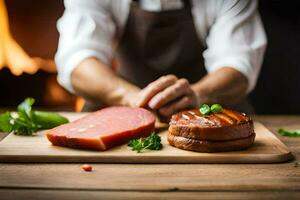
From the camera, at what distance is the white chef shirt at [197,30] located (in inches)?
68.0

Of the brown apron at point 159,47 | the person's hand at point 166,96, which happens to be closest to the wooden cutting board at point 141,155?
the person's hand at point 166,96

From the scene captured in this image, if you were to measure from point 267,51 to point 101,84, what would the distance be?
3.39 feet

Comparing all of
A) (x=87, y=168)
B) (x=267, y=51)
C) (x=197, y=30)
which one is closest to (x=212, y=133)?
(x=87, y=168)

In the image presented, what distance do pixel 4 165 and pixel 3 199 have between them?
0.71 ft

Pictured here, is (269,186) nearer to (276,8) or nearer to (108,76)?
(108,76)

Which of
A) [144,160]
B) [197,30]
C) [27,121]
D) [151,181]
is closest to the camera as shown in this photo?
[151,181]

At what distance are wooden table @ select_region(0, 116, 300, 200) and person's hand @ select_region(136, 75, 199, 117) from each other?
367mm

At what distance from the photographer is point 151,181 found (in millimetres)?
1022

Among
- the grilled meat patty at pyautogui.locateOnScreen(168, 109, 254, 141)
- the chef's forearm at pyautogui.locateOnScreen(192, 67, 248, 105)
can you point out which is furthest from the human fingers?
the grilled meat patty at pyautogui.locateOnScreen(168, 109, 254, 141)

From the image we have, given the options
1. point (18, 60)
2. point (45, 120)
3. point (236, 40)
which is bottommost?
point (18, 60)

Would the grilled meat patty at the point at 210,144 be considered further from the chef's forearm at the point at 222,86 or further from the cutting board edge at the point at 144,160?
the chef's forearm at the point at 222,86

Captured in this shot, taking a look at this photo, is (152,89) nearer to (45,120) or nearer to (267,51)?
(45,120)

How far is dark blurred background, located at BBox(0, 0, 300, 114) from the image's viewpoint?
7.90ft

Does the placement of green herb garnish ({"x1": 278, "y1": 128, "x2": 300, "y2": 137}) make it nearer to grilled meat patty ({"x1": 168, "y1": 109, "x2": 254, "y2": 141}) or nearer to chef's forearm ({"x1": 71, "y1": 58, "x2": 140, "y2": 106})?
grilled meat patty ({"x1": 168, "y1": 109, "x2": 254, "y2": 141})
